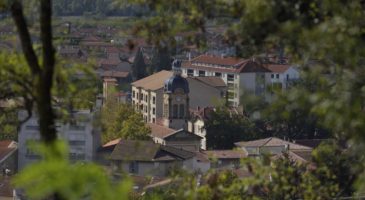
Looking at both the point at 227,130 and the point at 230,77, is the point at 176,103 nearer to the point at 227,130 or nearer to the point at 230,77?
the point at 227,130

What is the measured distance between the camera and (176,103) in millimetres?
29672

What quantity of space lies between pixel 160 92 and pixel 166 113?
287 cm

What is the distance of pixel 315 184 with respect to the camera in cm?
324

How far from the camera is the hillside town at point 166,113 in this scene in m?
2.89

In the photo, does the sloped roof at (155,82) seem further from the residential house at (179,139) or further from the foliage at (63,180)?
the foliage at (63,180)

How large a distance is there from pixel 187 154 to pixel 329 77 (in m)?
19.2

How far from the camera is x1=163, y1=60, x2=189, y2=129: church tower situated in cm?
2948

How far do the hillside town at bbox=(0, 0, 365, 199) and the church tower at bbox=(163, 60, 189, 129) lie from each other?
0.04 m

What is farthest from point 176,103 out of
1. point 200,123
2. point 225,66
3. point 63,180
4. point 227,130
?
point 63,180

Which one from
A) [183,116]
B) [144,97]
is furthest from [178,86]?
[144,97]

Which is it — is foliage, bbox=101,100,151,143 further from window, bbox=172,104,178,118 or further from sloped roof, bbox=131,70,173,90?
sloped roof, bbox=131,70,173,90

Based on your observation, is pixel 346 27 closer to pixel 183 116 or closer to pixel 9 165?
pixel 9 165

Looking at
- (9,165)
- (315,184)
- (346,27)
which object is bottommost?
(9,165)

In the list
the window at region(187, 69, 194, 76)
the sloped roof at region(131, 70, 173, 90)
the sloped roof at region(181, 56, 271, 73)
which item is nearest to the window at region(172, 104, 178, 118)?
the sloped roof at region(131, 70, 173, 90)
